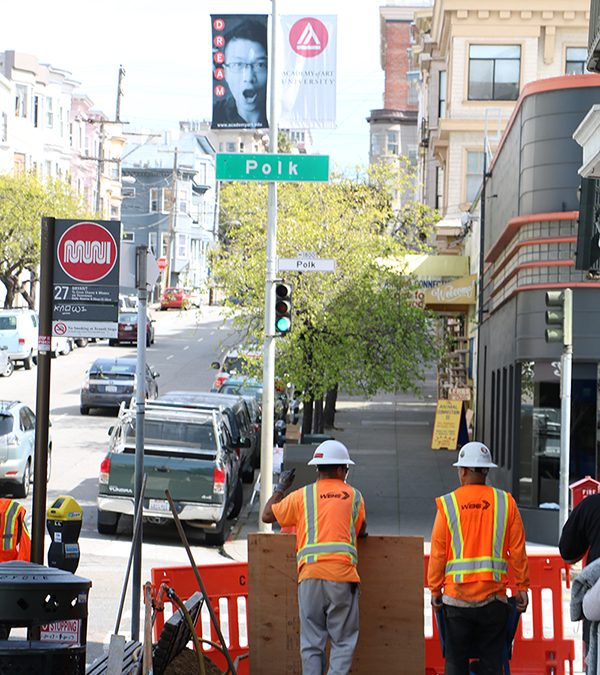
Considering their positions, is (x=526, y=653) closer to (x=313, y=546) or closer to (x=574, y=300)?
(x=313, y=546)

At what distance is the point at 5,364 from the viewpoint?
129ft

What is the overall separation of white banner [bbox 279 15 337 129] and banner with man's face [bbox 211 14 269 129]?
305 millimetres

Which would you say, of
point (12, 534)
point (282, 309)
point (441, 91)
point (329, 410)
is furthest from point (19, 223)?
point (12, 534)

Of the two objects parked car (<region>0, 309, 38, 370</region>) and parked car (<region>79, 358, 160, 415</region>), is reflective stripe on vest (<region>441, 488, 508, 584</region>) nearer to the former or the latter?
parked car (<region>79, 358, 160, 415</region>)

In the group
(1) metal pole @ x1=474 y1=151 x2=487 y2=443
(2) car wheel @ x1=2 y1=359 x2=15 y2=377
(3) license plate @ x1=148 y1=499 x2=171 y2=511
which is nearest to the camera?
(3) license plate @ x1=148 y1=499 x2=171 y2=511

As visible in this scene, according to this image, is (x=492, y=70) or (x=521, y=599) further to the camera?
(x=492, y=70)

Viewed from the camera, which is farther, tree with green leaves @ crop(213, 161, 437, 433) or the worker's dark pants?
tree with green leaves @ crop(213, 161, 437, 433)

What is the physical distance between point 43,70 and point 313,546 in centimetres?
6312

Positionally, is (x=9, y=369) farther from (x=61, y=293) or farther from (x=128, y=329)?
(x=61, y=293)

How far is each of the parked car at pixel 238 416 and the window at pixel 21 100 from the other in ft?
141

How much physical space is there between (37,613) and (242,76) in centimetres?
1423

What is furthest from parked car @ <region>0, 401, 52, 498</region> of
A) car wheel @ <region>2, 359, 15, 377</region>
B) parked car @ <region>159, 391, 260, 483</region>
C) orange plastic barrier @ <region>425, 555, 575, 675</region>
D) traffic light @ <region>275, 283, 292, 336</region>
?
car wheel @ <region>2, 359, 15, 377</region>

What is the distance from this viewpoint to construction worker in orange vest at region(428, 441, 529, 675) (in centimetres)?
837

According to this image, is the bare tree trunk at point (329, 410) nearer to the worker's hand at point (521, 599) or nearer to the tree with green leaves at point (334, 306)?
the tree with green leaves at point (334, 306)
